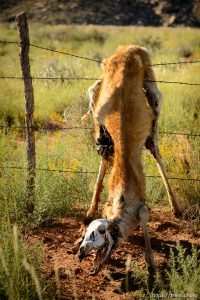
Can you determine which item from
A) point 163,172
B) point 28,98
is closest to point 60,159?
point 28,98

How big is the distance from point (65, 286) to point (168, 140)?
12.2ft

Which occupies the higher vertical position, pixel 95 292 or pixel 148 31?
pixel 148 31

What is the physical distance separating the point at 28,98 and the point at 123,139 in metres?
1.79

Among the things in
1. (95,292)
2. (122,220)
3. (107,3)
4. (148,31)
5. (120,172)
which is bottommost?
(95,292)

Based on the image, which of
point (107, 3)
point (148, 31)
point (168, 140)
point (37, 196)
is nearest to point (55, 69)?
point (168, 140)

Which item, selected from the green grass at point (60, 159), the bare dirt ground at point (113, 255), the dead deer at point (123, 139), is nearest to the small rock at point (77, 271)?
the bare dirt ground at point (113, 255)

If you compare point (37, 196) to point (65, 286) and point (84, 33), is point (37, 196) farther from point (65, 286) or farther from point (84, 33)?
point (84, 33)

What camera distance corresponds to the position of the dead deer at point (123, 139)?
4.11m

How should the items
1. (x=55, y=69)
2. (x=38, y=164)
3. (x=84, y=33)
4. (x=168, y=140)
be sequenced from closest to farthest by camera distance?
(x=38, y=164) < (x=168, y=140) < (x=55, y=69) < (x=84, y=33)

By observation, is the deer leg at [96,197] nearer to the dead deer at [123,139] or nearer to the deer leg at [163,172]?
the dead deer at [123,139]

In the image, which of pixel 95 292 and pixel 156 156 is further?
pixel 156 156

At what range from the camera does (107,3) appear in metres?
43.8

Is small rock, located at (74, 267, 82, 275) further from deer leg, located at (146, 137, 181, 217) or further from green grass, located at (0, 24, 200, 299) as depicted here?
deer leg, located at (146, 137, 181, 217)

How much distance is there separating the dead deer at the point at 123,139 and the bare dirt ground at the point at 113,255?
49 cm
